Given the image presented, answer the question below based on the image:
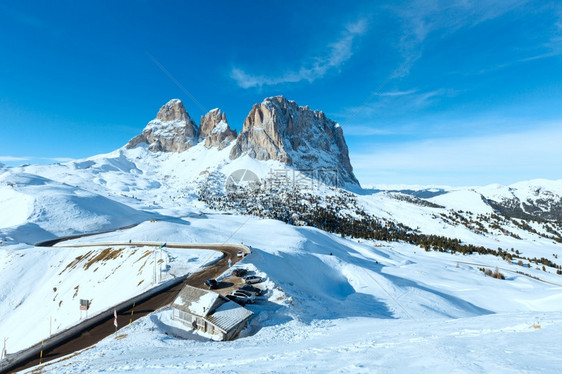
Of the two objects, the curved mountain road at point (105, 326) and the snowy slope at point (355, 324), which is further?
the curved mountain road at point (105, 326)

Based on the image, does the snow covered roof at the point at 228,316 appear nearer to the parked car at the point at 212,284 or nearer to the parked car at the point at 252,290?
the parked car at the point at 252,290

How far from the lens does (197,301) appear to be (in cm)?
2194

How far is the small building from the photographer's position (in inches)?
787

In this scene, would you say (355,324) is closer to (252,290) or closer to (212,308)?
(252,290)

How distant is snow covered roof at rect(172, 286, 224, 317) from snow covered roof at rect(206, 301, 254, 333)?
2.01ft

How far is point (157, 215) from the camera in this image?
320 feet

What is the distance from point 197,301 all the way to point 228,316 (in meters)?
3.27

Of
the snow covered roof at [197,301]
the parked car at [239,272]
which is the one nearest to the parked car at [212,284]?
the parked car at [239,272]

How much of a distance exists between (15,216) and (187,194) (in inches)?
4022

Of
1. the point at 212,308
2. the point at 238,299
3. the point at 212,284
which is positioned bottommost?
the point at 238,299

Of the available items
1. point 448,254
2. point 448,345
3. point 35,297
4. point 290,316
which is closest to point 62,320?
point 35,297

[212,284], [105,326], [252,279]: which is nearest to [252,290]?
[252,279]

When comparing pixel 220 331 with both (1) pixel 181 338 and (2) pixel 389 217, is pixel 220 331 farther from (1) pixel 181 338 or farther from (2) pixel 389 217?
(2) pixel 389 217

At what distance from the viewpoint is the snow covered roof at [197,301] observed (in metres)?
21.1
